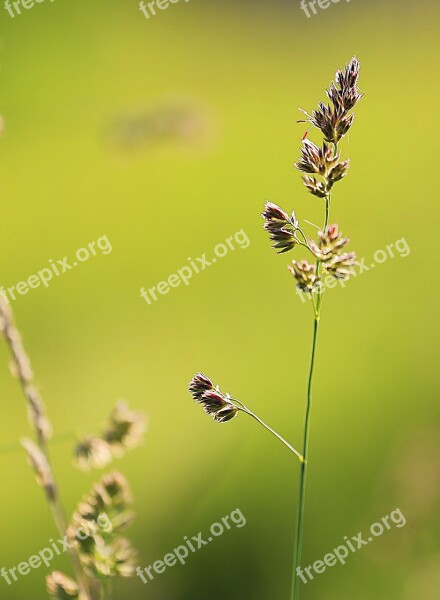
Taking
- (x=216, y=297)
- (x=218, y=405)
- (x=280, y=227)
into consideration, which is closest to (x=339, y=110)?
(x=280, y=227)

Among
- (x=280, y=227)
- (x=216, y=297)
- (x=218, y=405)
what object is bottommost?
(x=218, y=405)

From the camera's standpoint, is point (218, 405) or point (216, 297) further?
point (216, 297)

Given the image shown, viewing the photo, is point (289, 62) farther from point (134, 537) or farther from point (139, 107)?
point (134, 537)

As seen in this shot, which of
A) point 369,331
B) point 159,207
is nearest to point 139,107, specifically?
point 159,207

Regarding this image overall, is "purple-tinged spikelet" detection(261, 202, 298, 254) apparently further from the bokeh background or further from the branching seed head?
the bokeh background

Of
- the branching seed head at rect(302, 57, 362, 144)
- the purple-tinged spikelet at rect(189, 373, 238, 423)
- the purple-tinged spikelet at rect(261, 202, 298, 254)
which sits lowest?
the purple-tinged spikelet at rect(189, 373, 238, 423)

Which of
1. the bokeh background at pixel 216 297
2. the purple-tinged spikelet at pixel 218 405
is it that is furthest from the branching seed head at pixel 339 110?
the bokeh background at pixel 216 297

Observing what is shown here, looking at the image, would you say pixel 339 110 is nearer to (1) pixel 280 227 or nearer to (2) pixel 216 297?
(1) pixel 280 227

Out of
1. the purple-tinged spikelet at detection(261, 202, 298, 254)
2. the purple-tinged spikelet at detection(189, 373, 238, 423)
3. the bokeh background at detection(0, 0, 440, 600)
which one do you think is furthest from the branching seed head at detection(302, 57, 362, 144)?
the bokeh background at detection(0, 0, 440, 600)
